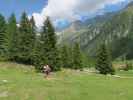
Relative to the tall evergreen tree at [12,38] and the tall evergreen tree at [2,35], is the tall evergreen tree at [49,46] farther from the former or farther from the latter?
the tall evergreen tree at [2,35]

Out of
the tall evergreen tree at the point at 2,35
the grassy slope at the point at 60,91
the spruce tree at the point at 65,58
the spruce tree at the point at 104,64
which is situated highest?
the tall evergreen tree at the point at 2,35

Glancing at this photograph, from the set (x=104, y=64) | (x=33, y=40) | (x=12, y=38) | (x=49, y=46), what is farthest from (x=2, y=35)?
(x=104, y=64)

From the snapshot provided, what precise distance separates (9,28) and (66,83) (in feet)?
209

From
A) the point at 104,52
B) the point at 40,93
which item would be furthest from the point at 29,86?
the point at 104,52

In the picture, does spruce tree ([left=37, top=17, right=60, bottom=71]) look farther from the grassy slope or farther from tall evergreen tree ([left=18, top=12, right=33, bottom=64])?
the grassy slope

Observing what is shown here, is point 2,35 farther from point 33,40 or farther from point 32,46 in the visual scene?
point 32,46

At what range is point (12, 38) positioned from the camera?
330 feet

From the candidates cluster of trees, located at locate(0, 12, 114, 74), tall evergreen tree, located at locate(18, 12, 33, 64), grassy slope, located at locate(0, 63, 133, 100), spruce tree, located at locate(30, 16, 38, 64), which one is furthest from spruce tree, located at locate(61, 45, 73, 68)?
grassy slope, located at locate(0, 63, 133, 100)

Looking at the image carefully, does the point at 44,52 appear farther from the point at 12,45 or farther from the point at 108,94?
the point at 108,94

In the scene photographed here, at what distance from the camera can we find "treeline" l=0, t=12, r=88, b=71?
3258 inches

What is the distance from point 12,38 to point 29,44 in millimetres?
8870

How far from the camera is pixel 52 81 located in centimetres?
4784

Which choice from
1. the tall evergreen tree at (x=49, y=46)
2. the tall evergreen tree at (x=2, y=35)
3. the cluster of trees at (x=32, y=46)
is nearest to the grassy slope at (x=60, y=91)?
the tall evergreen tree at (x=49, y=46)

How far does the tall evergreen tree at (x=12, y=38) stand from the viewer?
96.4 metres
